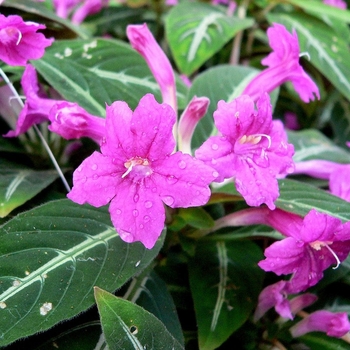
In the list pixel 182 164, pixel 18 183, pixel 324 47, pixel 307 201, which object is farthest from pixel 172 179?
pixel 324 47

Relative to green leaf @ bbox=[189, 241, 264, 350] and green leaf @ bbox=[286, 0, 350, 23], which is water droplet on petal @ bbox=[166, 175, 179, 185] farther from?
green leaf @ bbox=[286, 0, 350, 23]

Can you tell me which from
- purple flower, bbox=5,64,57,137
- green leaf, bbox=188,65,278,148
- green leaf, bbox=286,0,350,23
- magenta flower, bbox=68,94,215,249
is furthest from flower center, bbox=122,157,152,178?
green leaf, bbox=286,0,350,23

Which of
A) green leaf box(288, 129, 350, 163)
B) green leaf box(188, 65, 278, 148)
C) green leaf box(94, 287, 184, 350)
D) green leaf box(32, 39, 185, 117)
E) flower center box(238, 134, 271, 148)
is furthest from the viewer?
green leaf box(288, 129, 350, 163)

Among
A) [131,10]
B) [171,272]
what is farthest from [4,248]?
[131,10]

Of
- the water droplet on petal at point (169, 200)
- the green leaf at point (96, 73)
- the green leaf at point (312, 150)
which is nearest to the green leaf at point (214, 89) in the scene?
the green leaf at point (96, 73)

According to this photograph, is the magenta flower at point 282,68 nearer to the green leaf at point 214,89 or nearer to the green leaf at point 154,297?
the green leaf at point 214,89

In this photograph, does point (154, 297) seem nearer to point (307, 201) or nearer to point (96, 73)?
point (307, 201)
